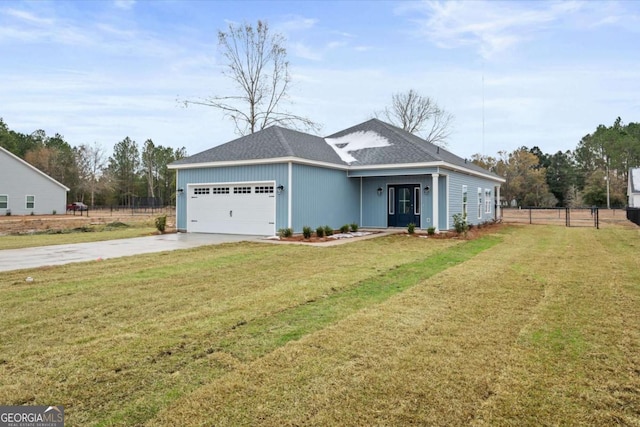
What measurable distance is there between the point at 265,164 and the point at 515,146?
49419 millimetres

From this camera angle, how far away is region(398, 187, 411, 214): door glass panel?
56.9 ft

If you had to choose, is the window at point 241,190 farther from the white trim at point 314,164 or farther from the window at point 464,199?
the window at point 464,199

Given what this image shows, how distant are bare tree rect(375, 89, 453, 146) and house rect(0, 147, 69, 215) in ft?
97.4

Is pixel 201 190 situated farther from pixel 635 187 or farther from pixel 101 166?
pixel 101 166

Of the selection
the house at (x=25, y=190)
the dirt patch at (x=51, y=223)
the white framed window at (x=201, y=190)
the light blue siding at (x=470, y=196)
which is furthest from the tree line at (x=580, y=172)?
the house at (x=25, y=190)

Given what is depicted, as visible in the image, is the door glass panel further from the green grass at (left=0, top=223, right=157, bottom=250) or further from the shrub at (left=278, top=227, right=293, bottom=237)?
the green grass at (left=0, top=223, right=157, bottom=250)

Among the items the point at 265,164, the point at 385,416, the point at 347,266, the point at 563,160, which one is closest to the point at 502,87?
the point at 265,164

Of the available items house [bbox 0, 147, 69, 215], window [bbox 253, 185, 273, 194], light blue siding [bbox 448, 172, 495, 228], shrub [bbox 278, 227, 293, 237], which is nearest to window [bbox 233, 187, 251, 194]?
window [bbox 253, 185, 273, 194]

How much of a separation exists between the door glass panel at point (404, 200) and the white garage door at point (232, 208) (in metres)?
5.74

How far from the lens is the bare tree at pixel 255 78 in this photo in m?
26.6

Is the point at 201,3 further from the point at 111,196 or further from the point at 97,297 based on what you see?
the point at 111,196

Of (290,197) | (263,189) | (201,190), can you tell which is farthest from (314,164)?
(201,190)

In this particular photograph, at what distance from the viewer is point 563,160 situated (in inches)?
2222

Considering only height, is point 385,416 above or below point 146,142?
below
